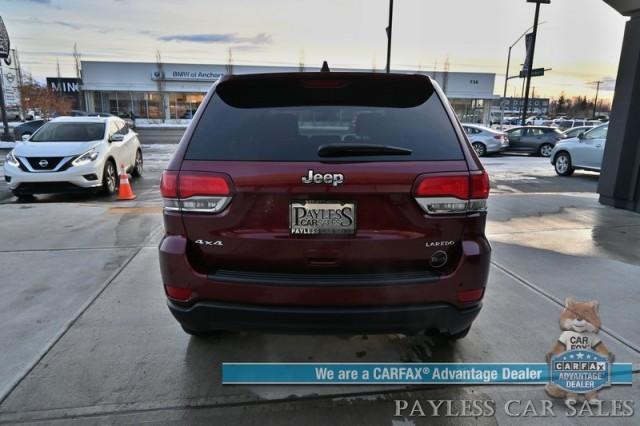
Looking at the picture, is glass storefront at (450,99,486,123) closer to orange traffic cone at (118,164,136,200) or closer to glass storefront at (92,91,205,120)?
glass storefront at (92,91,205,120)

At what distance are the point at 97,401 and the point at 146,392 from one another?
0.88ft

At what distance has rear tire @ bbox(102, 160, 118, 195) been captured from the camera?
877 centimetres

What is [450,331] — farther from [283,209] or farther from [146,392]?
[146,392]

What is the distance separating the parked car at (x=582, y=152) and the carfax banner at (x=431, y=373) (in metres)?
10.4

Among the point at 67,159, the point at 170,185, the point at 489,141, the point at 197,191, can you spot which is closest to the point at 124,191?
the point at 67,159

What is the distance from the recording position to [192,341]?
3.12 m

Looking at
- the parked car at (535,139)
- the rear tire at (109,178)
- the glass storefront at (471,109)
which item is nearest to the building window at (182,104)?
the glass storefront at (471,109)

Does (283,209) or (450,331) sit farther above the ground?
(283,209)

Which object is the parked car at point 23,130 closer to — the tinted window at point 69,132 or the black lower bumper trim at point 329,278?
the tinted window at point 69,132

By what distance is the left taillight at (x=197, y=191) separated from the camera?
223 cm

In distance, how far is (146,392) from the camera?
256 centimetres

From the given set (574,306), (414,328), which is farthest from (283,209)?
(574,306)

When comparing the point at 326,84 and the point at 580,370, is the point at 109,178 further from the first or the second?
the point at 580,370

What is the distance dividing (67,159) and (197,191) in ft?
23.8
